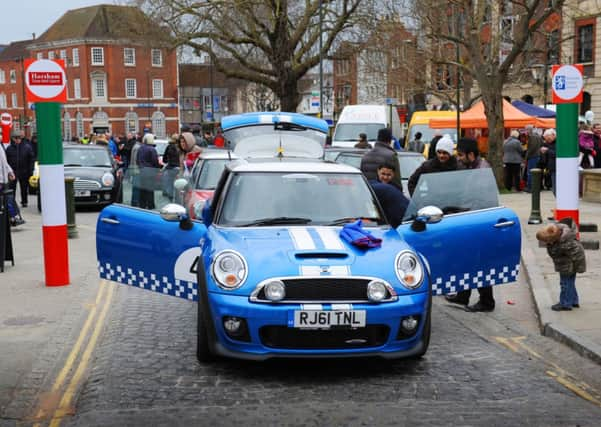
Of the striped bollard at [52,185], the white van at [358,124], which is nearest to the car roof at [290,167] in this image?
the striped bollard at [52,185]

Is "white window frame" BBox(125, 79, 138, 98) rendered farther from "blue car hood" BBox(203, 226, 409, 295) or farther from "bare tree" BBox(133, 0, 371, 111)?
"blue car hood" BBox(203, 226, 409, 295)

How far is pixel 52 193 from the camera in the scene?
33.3 feet

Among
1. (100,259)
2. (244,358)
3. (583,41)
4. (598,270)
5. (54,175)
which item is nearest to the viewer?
(244,358)

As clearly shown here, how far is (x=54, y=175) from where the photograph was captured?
1013 cm

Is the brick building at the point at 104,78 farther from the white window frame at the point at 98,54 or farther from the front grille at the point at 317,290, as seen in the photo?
the front grille at the point at 317,290

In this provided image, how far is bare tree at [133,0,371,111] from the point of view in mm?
34531

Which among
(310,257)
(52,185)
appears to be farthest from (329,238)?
(52,185)

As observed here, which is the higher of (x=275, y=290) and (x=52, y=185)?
(x=52, y=185)

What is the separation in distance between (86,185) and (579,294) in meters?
13.7

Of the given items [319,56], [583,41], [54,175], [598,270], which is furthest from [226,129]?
[583,41]

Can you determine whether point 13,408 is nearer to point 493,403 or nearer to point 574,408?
point 493,403

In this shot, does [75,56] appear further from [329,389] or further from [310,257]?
[329,389]

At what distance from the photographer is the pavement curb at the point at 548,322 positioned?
23.0ft

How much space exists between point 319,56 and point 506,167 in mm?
14242
